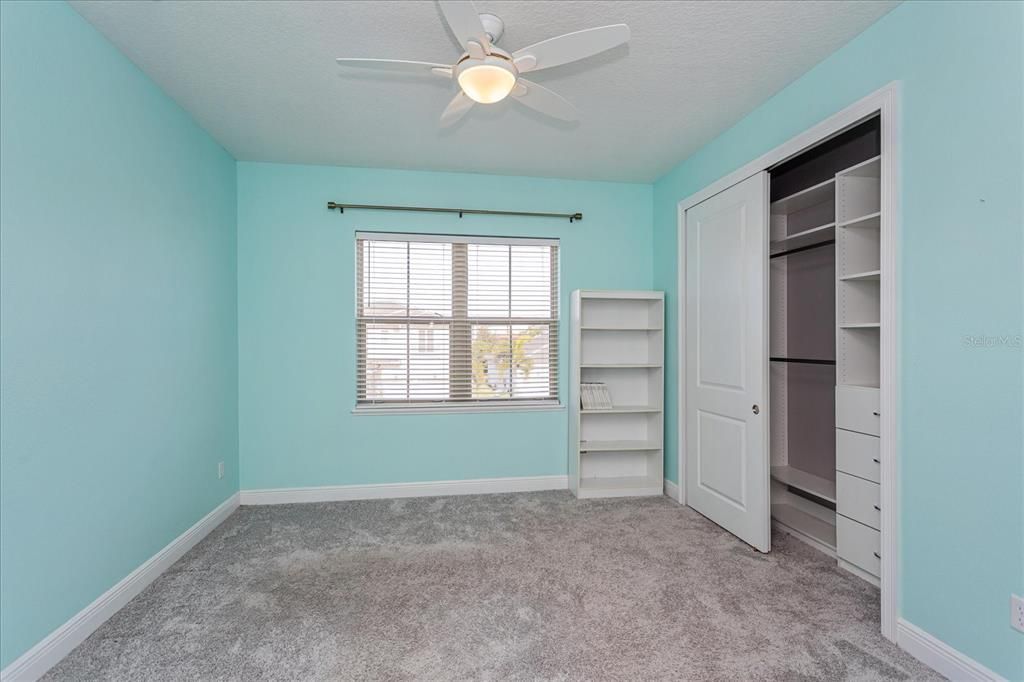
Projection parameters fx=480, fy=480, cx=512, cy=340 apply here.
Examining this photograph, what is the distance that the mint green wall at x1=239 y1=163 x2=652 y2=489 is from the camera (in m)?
3.82

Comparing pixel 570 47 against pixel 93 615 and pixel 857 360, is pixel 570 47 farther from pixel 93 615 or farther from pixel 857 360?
pixel 93 615

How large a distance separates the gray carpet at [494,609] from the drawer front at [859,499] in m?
0.34

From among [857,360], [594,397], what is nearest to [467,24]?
[857,360]

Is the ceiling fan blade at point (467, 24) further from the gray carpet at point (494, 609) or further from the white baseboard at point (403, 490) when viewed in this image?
the white baseboard at point (403, 490)

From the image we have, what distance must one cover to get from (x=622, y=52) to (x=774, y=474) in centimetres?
307

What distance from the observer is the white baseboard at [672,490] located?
12.7ft

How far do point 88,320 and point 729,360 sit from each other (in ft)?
11.7

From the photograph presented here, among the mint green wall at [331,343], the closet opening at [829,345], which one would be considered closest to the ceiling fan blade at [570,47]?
the closet opening at [829,345]

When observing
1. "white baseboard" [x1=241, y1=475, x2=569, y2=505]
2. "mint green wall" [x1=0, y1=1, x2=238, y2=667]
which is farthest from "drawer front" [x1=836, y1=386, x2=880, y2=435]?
"mint green wall" [x1=0, y1=1, x2=238, y2=667]

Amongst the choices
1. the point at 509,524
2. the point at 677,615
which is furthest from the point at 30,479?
the point at 677,615

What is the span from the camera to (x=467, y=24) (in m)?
1.72

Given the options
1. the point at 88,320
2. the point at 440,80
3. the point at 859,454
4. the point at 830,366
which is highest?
the point at 440,80

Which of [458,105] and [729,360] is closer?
[458,105]

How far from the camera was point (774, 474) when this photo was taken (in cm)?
360
